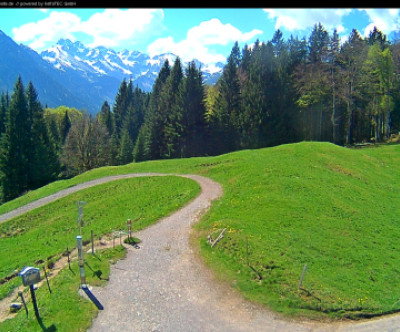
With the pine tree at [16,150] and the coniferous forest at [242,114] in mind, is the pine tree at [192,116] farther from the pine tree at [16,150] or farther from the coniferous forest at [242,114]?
the pine tree at [16,150]

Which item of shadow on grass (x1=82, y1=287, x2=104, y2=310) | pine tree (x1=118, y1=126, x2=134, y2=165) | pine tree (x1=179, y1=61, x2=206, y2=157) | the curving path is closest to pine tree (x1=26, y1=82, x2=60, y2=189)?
pine tree (x1=118, y1=126, x2=134, y2=165)

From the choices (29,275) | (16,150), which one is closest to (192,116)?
(16,150)

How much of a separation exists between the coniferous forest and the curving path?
44.9m

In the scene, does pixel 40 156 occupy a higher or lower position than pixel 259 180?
higher

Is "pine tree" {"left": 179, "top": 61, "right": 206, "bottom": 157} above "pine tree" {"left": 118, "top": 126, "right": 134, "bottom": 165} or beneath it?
above

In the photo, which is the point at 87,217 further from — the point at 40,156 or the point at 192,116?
the point at 192,116

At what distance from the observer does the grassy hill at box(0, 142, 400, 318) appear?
47.0 feet

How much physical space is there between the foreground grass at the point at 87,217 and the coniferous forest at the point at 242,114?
26736 millimetres

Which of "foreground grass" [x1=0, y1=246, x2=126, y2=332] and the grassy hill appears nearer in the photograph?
"foreground grass" [x1=0, y1=246, x2=126, y2=332]

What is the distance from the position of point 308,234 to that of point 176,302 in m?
9.65

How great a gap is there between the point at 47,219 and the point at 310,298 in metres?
25.5

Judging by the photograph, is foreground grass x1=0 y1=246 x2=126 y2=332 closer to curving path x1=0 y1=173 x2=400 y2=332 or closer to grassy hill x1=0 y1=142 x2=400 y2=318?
curving path x1=0 y1=173 x2=400 y2=332

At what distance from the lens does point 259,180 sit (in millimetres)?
29156

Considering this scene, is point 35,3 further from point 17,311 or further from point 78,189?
point 78,189
